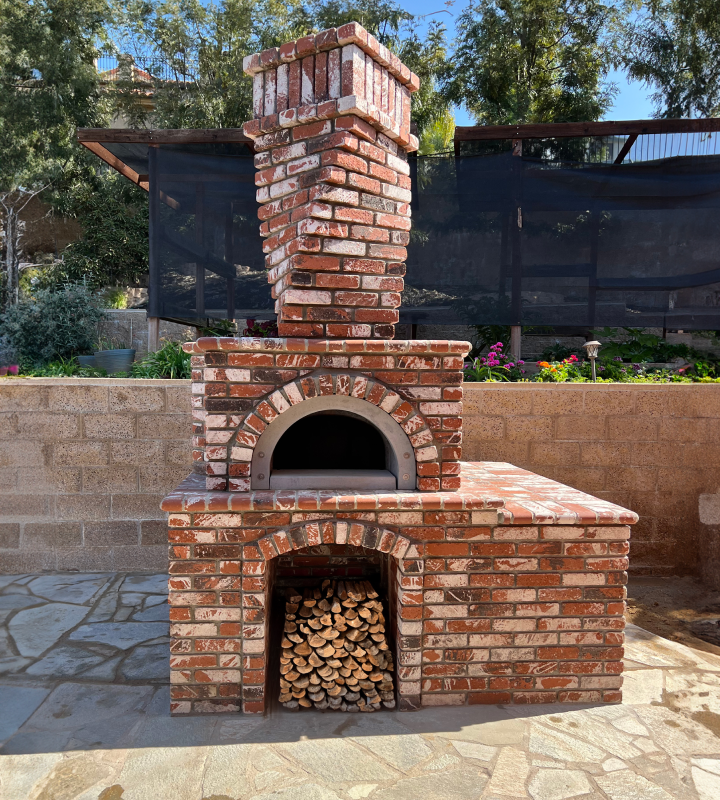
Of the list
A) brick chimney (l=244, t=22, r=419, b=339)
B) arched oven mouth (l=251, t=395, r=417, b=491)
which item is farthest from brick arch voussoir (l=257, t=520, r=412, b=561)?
brick chimney (l=244, t=22, r=419, b=339)

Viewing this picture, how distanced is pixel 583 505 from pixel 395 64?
2507mm

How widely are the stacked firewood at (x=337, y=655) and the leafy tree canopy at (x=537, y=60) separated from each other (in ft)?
39.5

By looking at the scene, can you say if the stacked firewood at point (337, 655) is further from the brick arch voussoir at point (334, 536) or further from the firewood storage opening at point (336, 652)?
the brick arch voussoir at point (334, 536)

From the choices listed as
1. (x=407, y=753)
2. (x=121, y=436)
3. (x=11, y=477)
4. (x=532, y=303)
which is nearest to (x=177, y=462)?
(x=121, y=436)

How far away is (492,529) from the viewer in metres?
2.81

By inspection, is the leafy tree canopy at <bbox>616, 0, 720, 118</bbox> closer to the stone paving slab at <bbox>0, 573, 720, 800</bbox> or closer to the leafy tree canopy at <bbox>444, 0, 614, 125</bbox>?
the leafy tree canopy at <bbox>444, 0, 614, 125</bbox>

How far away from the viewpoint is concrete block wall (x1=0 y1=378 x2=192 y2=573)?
4.69 m

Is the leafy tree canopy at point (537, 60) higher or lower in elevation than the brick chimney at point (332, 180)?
higher

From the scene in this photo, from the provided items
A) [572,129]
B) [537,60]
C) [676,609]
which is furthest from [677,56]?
[676,609]

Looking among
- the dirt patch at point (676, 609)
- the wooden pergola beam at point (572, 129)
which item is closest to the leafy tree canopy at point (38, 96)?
the wooden pergola beam at point (572, 129)

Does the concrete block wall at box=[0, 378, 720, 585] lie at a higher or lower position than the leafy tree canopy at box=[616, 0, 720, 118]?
lower

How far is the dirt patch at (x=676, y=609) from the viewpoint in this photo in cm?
381

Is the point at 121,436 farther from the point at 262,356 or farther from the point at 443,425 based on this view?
the point at 443,425

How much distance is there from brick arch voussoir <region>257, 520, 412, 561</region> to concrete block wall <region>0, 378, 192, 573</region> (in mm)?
2262
